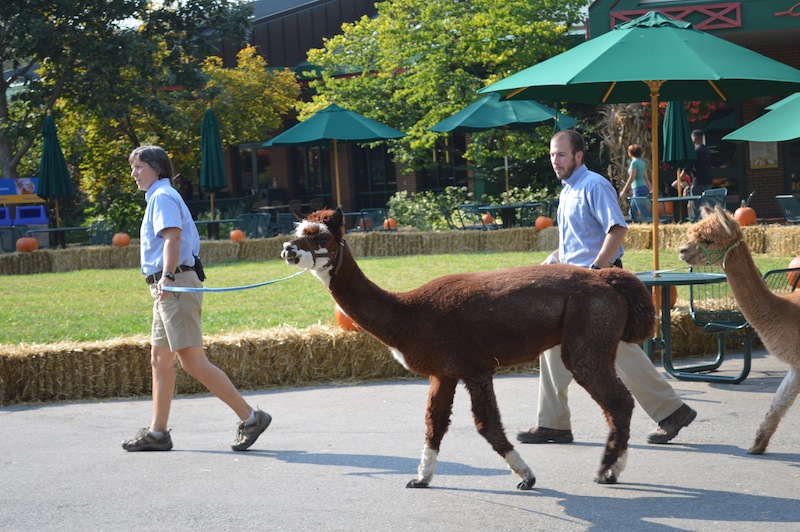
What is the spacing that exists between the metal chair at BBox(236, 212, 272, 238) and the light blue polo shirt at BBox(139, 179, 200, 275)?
652 inches

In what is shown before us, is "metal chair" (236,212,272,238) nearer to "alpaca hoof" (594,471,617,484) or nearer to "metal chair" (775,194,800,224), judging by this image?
"metal chair" (775,194,800,224)

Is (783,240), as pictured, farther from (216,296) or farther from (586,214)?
(586,214)

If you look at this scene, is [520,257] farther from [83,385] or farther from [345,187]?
[345,187]

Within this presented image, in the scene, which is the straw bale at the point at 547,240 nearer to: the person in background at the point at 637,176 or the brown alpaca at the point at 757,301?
the person in background at the point at 637,176

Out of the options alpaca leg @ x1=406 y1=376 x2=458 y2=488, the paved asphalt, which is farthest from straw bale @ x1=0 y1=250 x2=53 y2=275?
alpaca leg @ x1=406 y1=376 x2=458 y2=488

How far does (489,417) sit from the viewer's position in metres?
5.51

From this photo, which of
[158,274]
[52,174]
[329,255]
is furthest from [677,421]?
[52,174]

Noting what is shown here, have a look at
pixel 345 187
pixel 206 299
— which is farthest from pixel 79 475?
pixel 345 187

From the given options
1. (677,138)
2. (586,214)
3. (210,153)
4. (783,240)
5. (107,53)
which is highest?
(107,53)

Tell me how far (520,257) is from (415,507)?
13.2 m

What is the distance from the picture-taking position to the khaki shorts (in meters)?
6.52

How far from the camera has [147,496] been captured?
5.77 meters

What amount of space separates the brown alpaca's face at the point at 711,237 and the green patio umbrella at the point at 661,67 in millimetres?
1761

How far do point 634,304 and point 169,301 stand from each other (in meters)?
2.88
